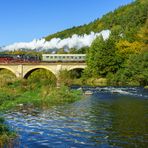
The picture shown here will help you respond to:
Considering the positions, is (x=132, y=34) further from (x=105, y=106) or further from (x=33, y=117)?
(x=33, y=117)

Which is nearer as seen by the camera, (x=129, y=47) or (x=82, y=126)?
(x=82, y=126)

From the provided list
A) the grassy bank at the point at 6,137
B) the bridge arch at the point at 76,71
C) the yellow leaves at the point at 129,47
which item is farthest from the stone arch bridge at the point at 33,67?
the grassy bank at the point at 6,137

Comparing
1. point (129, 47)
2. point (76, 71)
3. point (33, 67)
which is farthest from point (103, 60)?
point (33, 67)

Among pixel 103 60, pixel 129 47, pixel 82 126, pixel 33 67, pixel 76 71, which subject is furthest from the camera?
pixel 76 71

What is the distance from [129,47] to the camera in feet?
356

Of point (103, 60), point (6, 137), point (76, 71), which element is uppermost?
point (103, 60)

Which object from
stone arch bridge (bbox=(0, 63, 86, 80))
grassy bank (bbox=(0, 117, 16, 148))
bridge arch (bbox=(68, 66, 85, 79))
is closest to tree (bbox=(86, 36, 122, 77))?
bridge arch (bbox=(68, 66, 85, 79))

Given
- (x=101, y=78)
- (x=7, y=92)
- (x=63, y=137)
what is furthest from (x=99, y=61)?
(x=63, y=137)

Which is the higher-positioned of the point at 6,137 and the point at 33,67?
the point at 33,67

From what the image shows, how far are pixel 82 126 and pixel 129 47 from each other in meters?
79.9

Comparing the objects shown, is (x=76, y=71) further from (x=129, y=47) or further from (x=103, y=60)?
(x=129, y=47)

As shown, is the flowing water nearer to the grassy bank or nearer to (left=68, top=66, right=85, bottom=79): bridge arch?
the grassy bank

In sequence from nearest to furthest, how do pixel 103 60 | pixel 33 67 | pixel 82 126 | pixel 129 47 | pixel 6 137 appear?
pixel 6 137 < pixel 82 126 < pixel 103 60 < pixel 129 47 < pixel 33 67

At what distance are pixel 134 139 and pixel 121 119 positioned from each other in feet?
25.5
